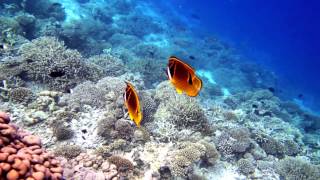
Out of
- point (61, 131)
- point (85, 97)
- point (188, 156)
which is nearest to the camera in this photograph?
point (61, 131)

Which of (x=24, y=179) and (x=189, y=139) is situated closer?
(x=24, y=179)

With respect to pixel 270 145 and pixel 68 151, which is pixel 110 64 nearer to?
pixel 270 145

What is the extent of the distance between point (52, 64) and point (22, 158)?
5.12 meters

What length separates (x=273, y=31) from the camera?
92.2 meters

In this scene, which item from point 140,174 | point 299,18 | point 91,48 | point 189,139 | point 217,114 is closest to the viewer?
point 140,174

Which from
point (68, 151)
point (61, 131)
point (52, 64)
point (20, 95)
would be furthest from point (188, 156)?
point (52, 64)

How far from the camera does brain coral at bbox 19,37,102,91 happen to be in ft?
27.1

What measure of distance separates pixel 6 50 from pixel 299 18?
115 m

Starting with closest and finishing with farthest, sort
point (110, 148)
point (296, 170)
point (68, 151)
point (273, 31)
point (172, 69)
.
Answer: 1. point (172, 69)
2. point (68, 151)
3. point (110, 148)
4. point (296, 170)
5. point (273, 31)

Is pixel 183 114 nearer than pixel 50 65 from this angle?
Yes

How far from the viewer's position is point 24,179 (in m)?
3.53

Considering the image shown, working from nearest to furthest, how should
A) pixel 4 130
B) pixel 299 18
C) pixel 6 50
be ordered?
pixel 4 130
pixel 6 50
pixel 299 18

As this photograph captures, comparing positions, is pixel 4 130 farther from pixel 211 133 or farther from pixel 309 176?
pixel 309 176

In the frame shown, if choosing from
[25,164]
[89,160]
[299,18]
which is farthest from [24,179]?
[299,18]
